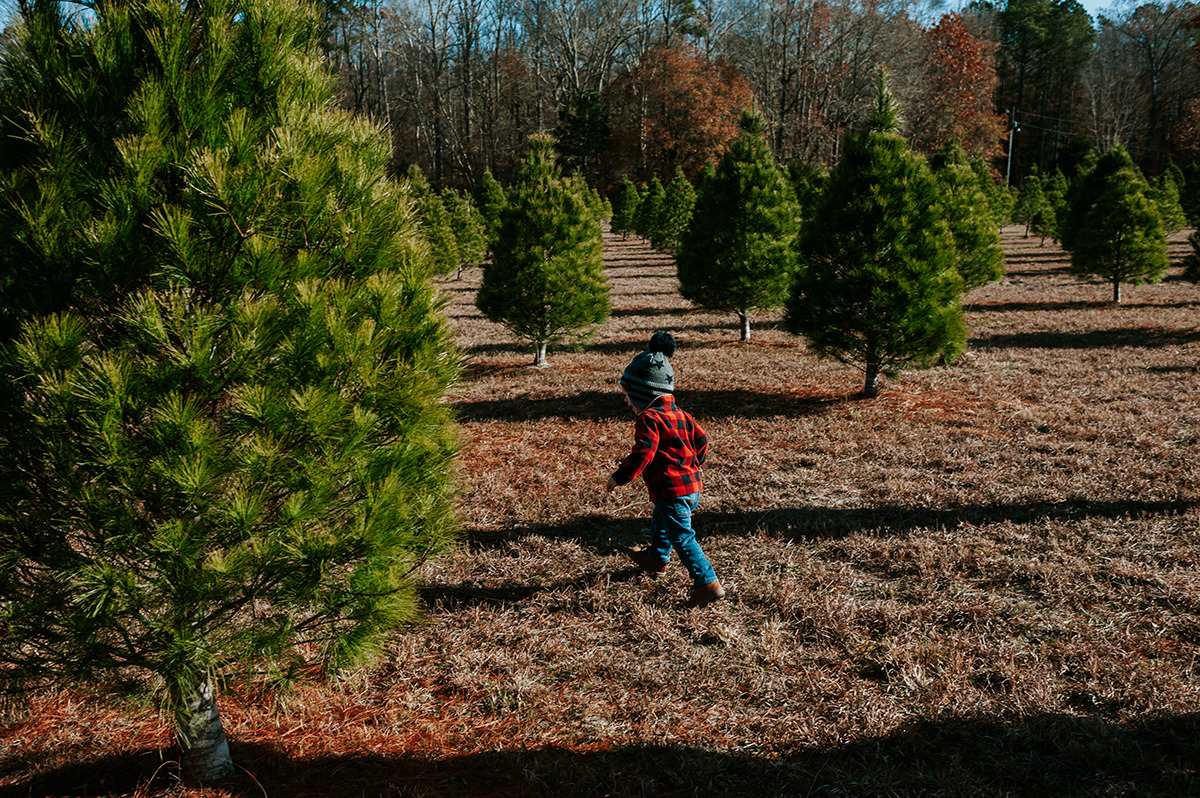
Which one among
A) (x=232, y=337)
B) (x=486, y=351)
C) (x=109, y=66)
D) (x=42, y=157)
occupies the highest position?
(x=109, y=66)

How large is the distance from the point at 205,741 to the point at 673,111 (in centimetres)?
5052

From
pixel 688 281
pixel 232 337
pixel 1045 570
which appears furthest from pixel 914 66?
pixel 232 337

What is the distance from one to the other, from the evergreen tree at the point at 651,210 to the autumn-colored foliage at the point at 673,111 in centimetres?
1081

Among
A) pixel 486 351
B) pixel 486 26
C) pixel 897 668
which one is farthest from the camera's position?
pixel 486 26

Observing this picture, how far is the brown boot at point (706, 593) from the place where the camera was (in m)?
4.46

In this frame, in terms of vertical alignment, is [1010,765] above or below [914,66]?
below

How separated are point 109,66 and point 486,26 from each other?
5117 centimetres

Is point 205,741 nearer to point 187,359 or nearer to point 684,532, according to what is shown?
point 187,359

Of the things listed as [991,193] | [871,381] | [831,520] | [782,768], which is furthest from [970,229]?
[782,768]

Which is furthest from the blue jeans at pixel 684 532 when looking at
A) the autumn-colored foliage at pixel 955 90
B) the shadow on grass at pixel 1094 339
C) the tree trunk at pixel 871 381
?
the autumn-colored foliage at pixel 955 90

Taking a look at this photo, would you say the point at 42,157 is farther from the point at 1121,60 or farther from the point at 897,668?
the point at 1121,60

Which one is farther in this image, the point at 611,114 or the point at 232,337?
the point at 611,114

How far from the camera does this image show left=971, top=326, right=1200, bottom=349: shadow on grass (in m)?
12.5

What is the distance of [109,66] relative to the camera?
2.35m
